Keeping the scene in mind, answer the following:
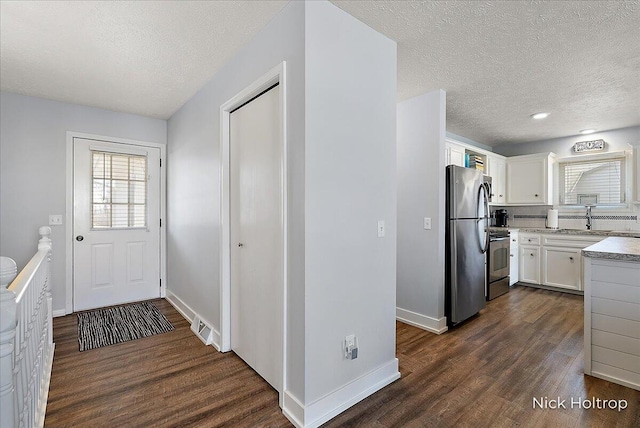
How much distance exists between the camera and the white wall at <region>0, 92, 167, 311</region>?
3.18 m

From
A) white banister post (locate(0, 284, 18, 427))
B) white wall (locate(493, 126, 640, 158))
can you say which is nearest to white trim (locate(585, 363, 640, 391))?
white banister post (locate(0, 284, 18, 427))

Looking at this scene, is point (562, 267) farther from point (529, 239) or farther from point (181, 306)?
point (181, 306)

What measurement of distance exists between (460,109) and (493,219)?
273 centimetres

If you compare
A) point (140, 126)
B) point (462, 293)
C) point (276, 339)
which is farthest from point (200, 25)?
point (462, 293)

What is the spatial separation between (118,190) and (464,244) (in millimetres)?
4161

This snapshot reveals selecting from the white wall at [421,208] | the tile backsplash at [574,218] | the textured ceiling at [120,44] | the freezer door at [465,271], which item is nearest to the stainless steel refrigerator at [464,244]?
the freezer door at [465,271]

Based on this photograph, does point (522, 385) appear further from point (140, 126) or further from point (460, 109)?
point (140, 126)

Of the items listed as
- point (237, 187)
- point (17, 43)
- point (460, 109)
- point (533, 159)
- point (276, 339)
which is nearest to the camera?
point (276, 339)

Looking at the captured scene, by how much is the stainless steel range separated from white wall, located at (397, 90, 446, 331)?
4.32 ft

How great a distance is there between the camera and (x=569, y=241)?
4324 millimetres

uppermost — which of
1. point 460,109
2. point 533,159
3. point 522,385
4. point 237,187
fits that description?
point 460,109

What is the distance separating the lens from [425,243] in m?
3.08

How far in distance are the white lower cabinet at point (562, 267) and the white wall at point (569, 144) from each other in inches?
63.8

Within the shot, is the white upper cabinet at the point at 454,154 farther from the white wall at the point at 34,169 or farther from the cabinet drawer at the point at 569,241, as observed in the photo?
the white wall at the point at 34,169
